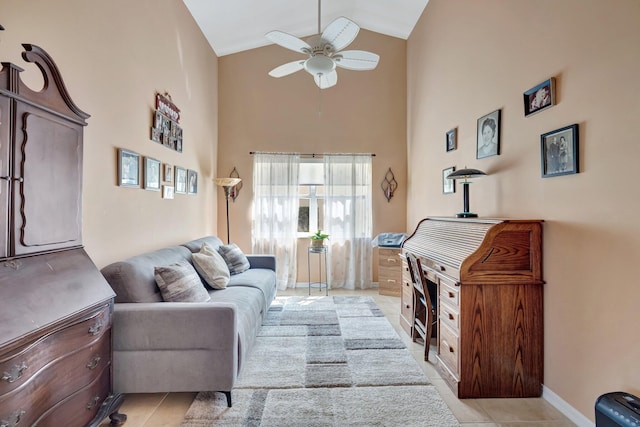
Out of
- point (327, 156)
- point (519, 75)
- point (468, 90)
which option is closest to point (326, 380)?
point (519, 75)

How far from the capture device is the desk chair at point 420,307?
2.68 metres

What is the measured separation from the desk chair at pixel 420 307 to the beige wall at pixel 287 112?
106 inches

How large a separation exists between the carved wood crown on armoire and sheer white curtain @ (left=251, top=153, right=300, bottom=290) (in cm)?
Result: 328

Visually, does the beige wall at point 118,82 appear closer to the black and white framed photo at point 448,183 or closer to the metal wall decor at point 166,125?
the metal wall decor at point 166,125

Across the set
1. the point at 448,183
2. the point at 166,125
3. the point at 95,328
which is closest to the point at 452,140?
the point at 448,183

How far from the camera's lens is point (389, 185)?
5.15 metres

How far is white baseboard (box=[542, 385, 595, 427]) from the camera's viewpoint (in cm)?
183

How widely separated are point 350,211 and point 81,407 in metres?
4.02

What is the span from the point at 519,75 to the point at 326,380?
106 inches

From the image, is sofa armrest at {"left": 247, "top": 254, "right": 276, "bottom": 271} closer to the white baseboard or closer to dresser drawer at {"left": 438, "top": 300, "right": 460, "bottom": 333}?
dresser drawer at {"left": 438, "top": 300, "right": 460, "bottom": 333}

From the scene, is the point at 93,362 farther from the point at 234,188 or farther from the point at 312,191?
the point at 312,191

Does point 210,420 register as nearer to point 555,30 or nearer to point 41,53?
point 41,53

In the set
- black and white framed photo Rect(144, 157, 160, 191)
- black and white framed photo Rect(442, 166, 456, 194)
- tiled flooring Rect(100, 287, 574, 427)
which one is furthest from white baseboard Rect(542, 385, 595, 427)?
black and white framed photo Rect(144, 157, 160, 191)

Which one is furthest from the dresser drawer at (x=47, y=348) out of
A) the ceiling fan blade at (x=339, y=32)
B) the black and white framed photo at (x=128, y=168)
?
the ceiling fan blade at (x=339, y=32)
